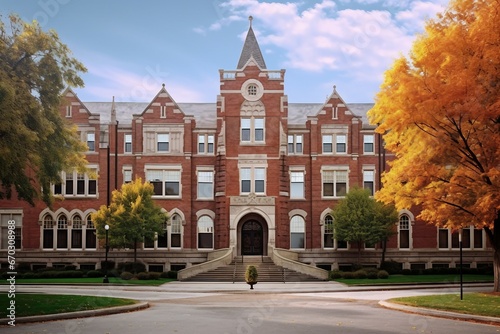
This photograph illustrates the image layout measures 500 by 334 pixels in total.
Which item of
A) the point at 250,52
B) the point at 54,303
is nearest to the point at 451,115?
the point at 54,303

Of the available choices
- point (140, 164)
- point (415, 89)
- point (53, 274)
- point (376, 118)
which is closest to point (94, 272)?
point (53, 274)

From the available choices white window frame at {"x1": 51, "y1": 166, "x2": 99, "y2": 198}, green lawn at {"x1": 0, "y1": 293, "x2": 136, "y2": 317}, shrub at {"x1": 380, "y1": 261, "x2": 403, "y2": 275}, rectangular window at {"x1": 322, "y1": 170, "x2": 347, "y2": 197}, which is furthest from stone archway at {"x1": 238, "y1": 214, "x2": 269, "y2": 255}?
green lawn at {"x1": 0, "y1": 293, "x2": 136, "y2": 317}

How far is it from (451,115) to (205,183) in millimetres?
31520

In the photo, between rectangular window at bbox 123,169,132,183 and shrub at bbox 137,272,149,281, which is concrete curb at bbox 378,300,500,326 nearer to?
shrub at bbox 137,272,149,281

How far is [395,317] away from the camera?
69.5 ft

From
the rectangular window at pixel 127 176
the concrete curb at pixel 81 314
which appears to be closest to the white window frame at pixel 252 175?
the rectangular window at pixel 127 176

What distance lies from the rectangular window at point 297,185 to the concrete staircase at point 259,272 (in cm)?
751

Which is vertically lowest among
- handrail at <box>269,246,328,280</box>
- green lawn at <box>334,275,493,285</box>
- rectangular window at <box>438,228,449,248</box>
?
green lawn at <box>334,275,493,285</box>

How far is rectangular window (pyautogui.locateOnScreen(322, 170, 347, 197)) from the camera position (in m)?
54.5

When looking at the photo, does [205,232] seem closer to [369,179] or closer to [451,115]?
[369,179]

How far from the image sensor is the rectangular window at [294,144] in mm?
54625

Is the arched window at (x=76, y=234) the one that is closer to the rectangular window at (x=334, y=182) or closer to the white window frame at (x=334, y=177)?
the white window frame at (x=334, y=177)

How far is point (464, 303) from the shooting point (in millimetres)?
24359

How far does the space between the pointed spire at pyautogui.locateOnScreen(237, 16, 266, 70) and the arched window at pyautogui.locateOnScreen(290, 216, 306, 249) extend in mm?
13060
